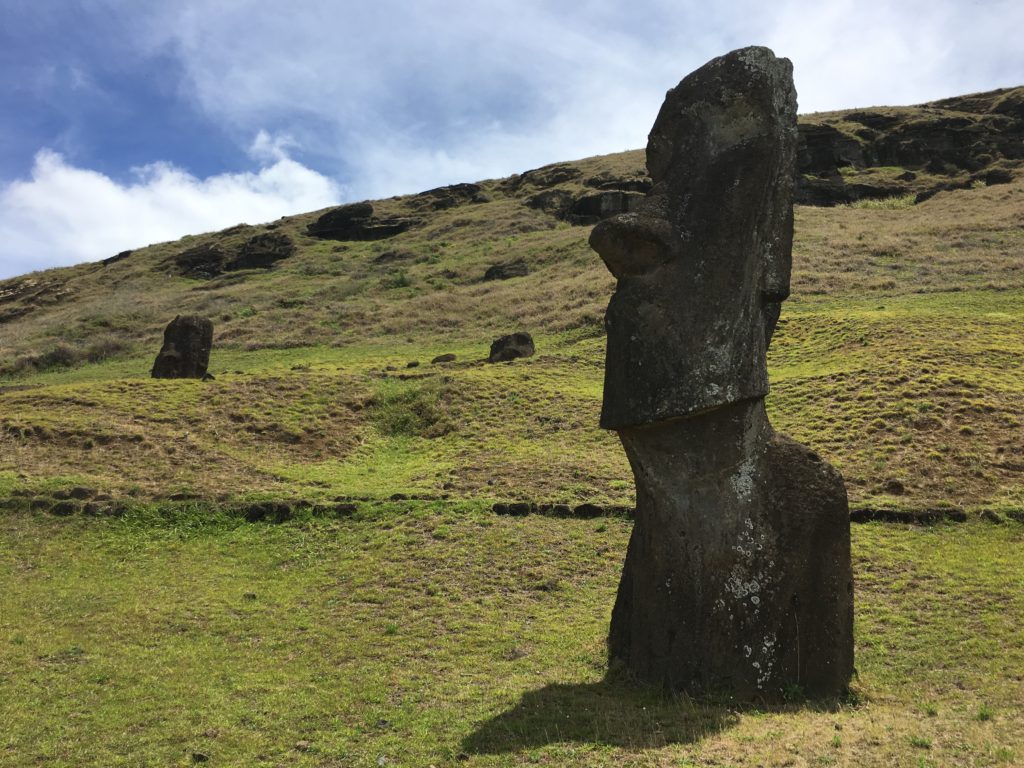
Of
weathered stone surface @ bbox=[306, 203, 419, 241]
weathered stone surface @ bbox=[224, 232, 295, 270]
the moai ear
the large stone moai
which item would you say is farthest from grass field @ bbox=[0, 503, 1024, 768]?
weathered stone surface @ bbox=[306, 203, 419, 241]

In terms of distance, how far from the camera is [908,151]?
93875 millimetres

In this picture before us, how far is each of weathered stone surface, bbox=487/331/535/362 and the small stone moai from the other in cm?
1088

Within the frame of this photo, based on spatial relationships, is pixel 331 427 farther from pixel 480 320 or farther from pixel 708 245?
pixel 480 320

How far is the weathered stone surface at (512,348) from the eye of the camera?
35.4 meters

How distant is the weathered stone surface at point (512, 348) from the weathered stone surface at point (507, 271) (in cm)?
2647

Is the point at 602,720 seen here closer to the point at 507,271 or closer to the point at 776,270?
the point at 776,270

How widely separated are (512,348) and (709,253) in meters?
26.0

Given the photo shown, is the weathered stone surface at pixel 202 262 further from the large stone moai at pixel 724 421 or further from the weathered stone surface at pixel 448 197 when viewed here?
the large stone moai at pixel 724 421

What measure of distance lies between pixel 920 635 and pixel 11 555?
16.0 metres

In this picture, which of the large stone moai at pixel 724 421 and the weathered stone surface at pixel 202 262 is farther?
the weathered stone surface at pixel 202 262

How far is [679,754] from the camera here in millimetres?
7578

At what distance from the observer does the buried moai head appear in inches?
369

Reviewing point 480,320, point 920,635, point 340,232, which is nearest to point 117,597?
point 920,635

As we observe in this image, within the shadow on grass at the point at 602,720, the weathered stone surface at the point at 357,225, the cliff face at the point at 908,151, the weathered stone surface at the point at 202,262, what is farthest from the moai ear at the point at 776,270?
the weathered stone surface at the point at 357,225
